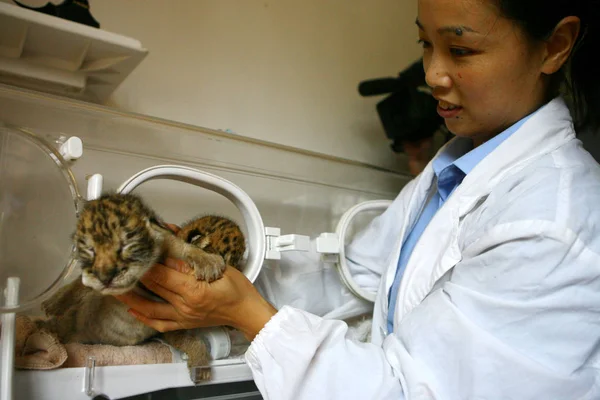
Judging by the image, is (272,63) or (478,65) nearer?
(478,65)

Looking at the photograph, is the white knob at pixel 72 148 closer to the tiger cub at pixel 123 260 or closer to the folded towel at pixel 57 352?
the tiger cub at pixel 123 260

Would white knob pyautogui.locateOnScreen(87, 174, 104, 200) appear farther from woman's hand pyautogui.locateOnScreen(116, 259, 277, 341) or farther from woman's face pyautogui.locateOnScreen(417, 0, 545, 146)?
woman's face pyautogui.locateOnScreen(417, 0, 545, 146)

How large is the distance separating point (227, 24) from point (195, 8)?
10 centimetres

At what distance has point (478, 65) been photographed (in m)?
0.86

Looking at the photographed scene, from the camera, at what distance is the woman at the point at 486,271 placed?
2.27ft

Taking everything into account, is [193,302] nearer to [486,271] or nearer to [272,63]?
[486,271]

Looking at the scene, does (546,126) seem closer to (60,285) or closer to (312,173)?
(312,173)

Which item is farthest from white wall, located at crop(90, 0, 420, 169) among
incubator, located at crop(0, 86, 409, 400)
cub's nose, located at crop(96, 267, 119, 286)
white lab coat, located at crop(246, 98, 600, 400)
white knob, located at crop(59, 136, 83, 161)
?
white lab coat, located at crop(246, 98, 600, 400)

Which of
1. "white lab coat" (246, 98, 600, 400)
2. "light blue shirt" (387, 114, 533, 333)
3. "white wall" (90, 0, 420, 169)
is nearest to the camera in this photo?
"white lab coat" (246, 98, 600, 400)

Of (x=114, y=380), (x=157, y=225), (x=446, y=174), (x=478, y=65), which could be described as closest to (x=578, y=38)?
(x=478, y=65)

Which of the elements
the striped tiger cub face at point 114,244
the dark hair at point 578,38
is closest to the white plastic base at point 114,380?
the striped tiger cub face at point 114,244

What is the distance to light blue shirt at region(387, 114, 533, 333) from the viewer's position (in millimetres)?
954

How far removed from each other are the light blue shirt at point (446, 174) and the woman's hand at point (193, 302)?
0.91ft

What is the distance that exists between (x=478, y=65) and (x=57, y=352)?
80 cm
